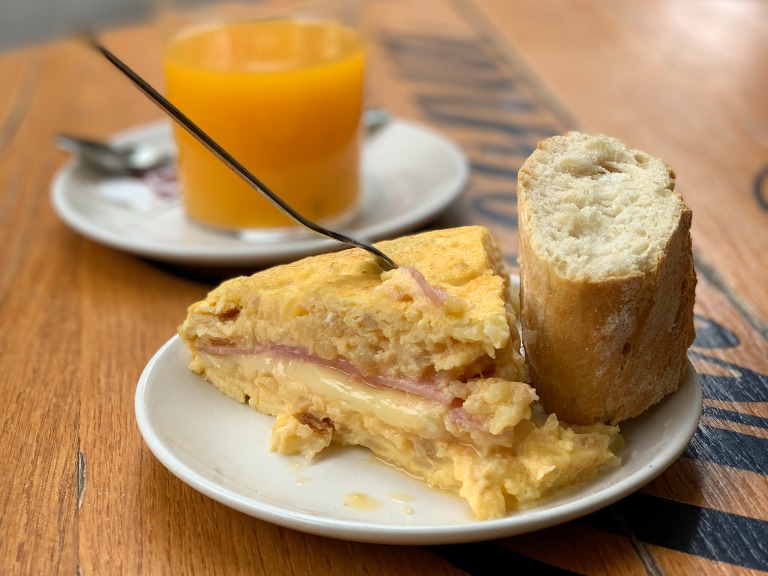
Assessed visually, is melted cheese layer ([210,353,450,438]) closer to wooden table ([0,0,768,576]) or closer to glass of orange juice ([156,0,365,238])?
wooden table ([0,0,768,576])

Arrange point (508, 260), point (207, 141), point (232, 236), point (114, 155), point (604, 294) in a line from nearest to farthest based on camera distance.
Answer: point (604, 294) < point (207, 141) < point (508, 260) < point (232, 236) < point (114, 155)

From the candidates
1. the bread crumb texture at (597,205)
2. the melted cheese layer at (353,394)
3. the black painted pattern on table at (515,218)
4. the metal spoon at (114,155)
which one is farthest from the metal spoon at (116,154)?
the melted cheese layer at (353,394)

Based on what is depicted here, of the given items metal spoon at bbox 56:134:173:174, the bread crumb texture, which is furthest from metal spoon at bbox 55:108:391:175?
the bread crumb texture

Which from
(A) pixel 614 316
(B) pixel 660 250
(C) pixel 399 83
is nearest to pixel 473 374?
(A) pixel 614 316

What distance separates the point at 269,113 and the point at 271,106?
0.02 meters

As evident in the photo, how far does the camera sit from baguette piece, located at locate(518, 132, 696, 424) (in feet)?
4.35

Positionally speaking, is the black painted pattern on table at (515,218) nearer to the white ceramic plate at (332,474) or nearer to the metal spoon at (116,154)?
the white ceramic plate at (332,474)

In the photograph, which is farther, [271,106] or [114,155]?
[114,155]

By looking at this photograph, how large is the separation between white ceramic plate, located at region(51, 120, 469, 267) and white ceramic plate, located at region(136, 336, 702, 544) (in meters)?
0.58

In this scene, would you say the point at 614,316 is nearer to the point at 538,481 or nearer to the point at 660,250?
the point at 660,250

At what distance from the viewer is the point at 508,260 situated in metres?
2.13

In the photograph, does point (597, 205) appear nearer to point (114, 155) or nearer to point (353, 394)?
point (353, 394)

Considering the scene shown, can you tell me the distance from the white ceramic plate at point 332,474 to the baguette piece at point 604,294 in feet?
0.24

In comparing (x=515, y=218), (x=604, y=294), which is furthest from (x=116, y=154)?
(x=604, y=294)
